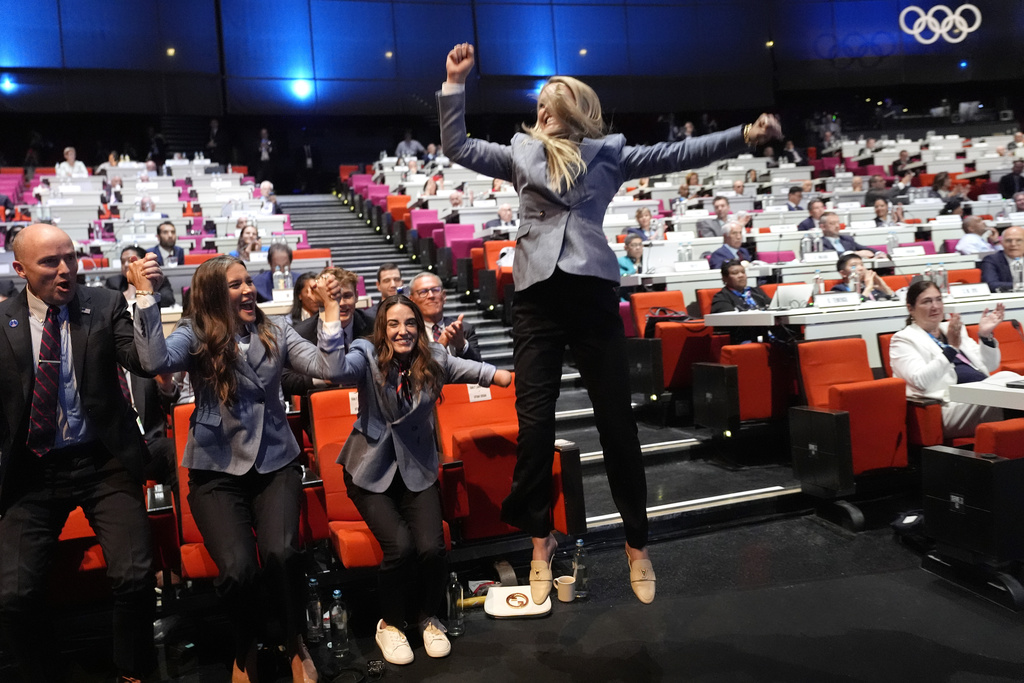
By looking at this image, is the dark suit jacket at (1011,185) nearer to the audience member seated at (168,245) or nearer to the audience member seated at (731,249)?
the audience member seated at (731,249)

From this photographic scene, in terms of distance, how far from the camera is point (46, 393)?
2195 millimetres

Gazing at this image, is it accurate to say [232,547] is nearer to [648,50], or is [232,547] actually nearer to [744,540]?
Answer: [744,540]

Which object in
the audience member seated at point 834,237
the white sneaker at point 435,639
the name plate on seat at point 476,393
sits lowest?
the white sneaker at point 435,639

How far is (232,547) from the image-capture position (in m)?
2.18

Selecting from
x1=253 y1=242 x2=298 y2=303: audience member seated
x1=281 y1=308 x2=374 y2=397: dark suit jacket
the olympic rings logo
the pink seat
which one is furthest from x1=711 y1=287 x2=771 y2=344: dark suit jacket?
the olympic rings logo

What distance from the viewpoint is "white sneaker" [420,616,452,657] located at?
2408 millimetres

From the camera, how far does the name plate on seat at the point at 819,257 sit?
589 cm

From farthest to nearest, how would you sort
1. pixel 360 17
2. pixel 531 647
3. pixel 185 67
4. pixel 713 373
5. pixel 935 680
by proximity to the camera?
1. pixel 360 17
2. pixel 185 67
3. pixel 713 373
4. pixel 531 647
5. pixel 935 680

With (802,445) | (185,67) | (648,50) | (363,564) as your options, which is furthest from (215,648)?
(648,50)

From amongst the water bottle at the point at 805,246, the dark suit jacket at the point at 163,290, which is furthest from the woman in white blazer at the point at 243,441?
the water bottle at the point at 805,246

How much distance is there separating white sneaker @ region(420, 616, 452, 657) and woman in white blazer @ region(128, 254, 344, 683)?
0.36 m

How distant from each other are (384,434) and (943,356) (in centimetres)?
252

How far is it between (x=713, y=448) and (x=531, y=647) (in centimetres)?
206

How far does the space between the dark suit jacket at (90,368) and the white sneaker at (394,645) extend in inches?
35.6
